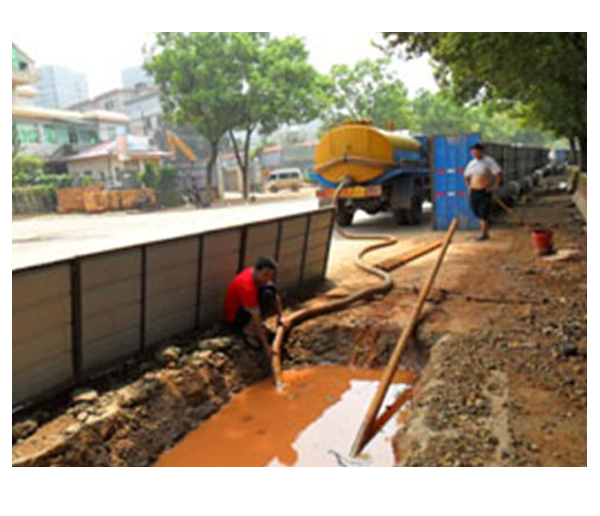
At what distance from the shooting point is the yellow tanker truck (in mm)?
11945

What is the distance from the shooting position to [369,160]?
11930mm

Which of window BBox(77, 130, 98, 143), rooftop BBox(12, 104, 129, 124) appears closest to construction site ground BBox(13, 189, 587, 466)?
rooftop BBox(12, 104, 129, 124)

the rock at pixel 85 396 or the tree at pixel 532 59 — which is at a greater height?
the tree at pixel 532 59

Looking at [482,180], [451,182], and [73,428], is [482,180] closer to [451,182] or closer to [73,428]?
[451,182]

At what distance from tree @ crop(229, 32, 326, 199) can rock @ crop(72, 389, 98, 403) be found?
24.9 meters

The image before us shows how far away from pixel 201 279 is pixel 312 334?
1380 millimetres

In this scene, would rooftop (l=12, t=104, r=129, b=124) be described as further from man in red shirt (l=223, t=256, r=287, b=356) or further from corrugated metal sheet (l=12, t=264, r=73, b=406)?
corrugated metal sheet (l=12, t=264, r=73, b=406)

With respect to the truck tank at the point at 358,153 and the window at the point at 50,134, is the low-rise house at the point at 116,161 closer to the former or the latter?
the window at the point at 50,134

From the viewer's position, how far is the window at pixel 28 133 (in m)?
32.8

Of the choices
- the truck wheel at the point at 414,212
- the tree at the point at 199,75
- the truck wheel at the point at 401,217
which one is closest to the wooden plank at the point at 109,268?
the truck wheel at the point at 414,212

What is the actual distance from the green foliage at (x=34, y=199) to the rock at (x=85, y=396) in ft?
94.6

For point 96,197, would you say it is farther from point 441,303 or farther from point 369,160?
point 441,303

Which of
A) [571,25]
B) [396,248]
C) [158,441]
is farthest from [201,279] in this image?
[396,248]

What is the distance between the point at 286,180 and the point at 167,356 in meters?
32.1
